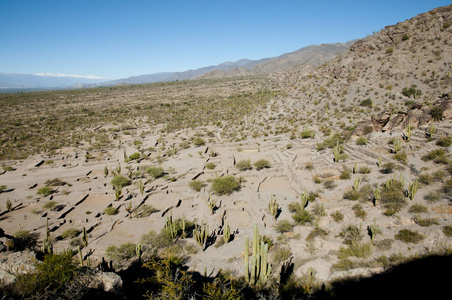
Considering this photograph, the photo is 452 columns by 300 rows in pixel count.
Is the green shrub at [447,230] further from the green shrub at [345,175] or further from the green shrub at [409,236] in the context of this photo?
the green shrub at [345,175]

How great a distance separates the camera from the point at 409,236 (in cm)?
938

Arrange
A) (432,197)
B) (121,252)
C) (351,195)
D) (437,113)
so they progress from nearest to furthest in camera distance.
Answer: (121,252)
(432,197)
(351,195)
(437,113)

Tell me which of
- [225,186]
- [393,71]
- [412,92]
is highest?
[393,71]

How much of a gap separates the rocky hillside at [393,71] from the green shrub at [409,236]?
20.4m

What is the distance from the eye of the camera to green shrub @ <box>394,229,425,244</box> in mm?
9188

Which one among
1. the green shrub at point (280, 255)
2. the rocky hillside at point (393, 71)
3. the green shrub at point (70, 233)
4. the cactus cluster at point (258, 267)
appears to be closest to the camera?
the cactus cluster at point (258, 267)

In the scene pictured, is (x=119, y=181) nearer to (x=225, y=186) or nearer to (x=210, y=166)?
(x=210, y=166)

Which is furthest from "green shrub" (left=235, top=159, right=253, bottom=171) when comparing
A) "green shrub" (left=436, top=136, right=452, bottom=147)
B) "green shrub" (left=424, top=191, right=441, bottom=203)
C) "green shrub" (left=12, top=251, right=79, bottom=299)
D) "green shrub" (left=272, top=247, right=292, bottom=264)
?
"green shrub" (left=12, top=251, right=79, bottom=299)

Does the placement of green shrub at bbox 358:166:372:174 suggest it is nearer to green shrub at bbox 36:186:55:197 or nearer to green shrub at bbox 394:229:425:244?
green shrub at bbox 394:229:425:244

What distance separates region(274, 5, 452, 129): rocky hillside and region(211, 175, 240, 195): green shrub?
60.8 feet

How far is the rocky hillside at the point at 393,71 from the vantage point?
28.8 metres

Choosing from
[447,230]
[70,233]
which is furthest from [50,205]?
[447,230]

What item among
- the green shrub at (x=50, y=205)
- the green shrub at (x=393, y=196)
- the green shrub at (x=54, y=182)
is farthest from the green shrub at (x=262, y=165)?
the green shrub at (x=54, y=182)

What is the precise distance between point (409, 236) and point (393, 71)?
108 ft
